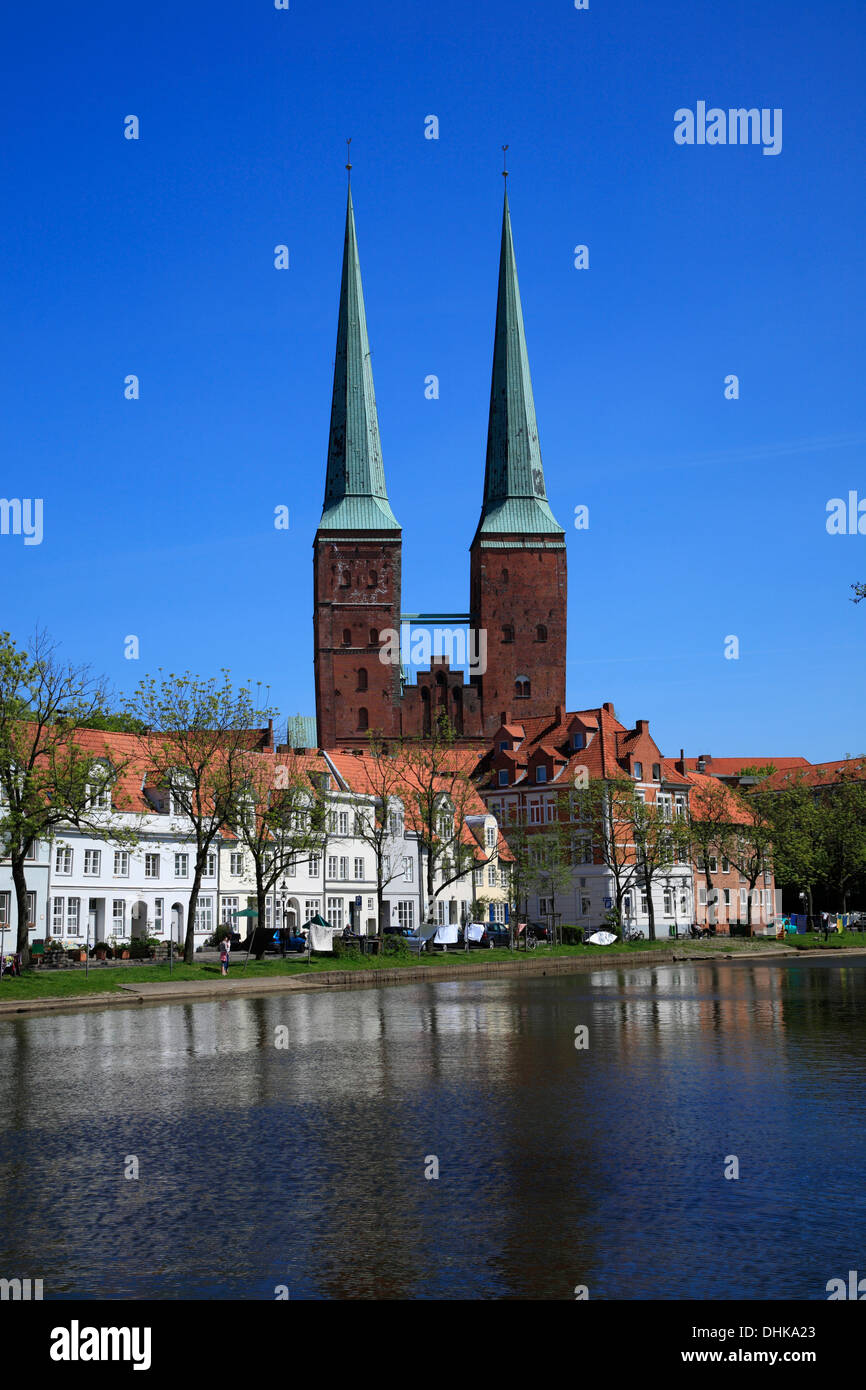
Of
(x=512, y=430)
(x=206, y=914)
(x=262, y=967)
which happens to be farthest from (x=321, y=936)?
(x=512, y=430)

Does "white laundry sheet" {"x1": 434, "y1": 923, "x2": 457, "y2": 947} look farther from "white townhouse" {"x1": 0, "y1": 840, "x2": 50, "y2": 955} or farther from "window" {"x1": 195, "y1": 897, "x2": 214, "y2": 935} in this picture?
"white townhouse" {"x1": 0, "y1": 840, "x2": 50, "y2": 955}

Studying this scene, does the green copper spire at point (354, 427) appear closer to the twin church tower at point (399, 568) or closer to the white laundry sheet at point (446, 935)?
the twin church tower at point (399, 568)

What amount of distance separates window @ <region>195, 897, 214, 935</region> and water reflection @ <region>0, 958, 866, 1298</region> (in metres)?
48.5

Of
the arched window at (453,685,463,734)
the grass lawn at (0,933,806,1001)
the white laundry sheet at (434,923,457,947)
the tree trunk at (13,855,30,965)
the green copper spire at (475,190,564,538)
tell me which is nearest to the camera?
the grass lawn at (0,933,806,1001)

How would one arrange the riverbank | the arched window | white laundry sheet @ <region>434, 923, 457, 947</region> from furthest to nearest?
the arched window → white laundry sheet @ <region>434, 923, 457, 947</region> → the riverbank

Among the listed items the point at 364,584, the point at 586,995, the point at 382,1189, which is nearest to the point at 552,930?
the point at 586,995

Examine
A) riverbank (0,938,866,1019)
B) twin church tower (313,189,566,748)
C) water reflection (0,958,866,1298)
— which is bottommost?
riverbank (0,938,866,1019)

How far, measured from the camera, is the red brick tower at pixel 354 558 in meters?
138

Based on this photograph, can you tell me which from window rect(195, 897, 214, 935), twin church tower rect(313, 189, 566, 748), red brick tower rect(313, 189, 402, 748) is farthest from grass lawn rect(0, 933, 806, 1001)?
red brick tower rect(313, 189, 402, 748)

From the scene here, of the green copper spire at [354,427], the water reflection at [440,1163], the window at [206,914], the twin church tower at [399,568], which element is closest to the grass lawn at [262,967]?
the window at [206,914]

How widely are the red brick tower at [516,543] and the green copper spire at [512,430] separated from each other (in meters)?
0.10

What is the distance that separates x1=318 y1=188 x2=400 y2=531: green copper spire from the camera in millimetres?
141000

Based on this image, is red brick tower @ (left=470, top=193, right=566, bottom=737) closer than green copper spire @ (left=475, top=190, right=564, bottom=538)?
Yes

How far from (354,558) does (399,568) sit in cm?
467
